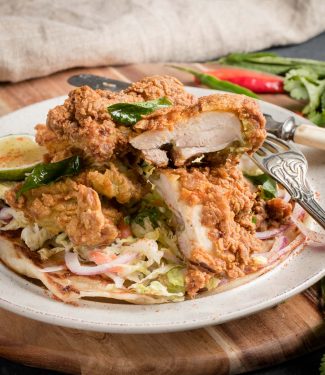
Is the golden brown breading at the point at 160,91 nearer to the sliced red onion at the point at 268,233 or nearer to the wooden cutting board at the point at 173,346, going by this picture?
the sliced red onion at the point at 268,233

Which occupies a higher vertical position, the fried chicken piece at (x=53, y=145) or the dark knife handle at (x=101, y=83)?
the fried chicken piece at (x=53, y=145)

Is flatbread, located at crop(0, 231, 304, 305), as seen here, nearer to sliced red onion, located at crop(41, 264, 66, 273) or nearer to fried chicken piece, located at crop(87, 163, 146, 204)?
sliced red onion, located at crop(41, 264, 66, 273)

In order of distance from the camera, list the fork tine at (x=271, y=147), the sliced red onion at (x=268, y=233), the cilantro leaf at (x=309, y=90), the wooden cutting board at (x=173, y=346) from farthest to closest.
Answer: the cilantro leaf at (x=309, y=90) < the fork tine at (x=271, y=147) < the sliced red onion at (x=268, y=233) < the wooden cutting board at (x=173, y=346)

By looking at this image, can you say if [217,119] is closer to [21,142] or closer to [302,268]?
[302,268]

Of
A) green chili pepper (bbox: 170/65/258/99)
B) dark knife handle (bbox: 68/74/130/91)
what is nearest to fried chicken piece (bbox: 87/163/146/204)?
dark knife handle (bbox: 68/74/130/91)

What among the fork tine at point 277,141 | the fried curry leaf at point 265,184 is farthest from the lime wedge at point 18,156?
the fork tine at point 277,141

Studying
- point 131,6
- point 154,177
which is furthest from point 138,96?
point 131,6
